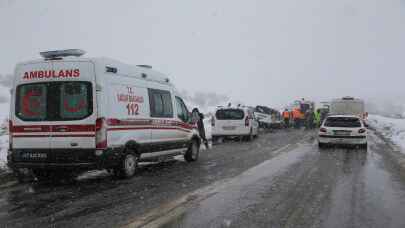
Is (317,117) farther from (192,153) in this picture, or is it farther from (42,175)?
(42,175)

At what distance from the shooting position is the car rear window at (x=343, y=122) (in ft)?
65.1

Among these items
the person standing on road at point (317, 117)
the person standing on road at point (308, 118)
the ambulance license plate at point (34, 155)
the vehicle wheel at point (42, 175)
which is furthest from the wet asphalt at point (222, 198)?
the person standing on road at point (308, 118)

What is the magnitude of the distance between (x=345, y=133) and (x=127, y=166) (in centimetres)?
1125

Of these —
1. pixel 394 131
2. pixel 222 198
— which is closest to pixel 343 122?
pixel 222 198

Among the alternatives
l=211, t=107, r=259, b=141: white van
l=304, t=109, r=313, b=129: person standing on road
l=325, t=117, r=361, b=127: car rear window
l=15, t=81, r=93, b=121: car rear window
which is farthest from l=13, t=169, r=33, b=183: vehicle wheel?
l=304, t=109, r=313, b=129: person standing on road

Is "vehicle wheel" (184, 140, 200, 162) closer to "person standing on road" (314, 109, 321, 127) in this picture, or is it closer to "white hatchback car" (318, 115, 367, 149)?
"white hatchback car" (318, 115, 367, 149)

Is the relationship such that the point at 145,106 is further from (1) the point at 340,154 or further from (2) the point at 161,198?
(1) the point at 340,154

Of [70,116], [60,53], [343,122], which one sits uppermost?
[60,53]

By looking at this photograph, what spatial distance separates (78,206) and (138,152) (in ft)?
12.2

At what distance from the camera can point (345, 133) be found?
1941 cm

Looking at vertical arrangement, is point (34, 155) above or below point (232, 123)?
below

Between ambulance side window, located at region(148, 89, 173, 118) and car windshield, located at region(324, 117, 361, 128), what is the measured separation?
9246mm

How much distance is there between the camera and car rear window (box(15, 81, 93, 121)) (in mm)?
9703

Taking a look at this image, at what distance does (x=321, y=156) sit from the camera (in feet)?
52.4
